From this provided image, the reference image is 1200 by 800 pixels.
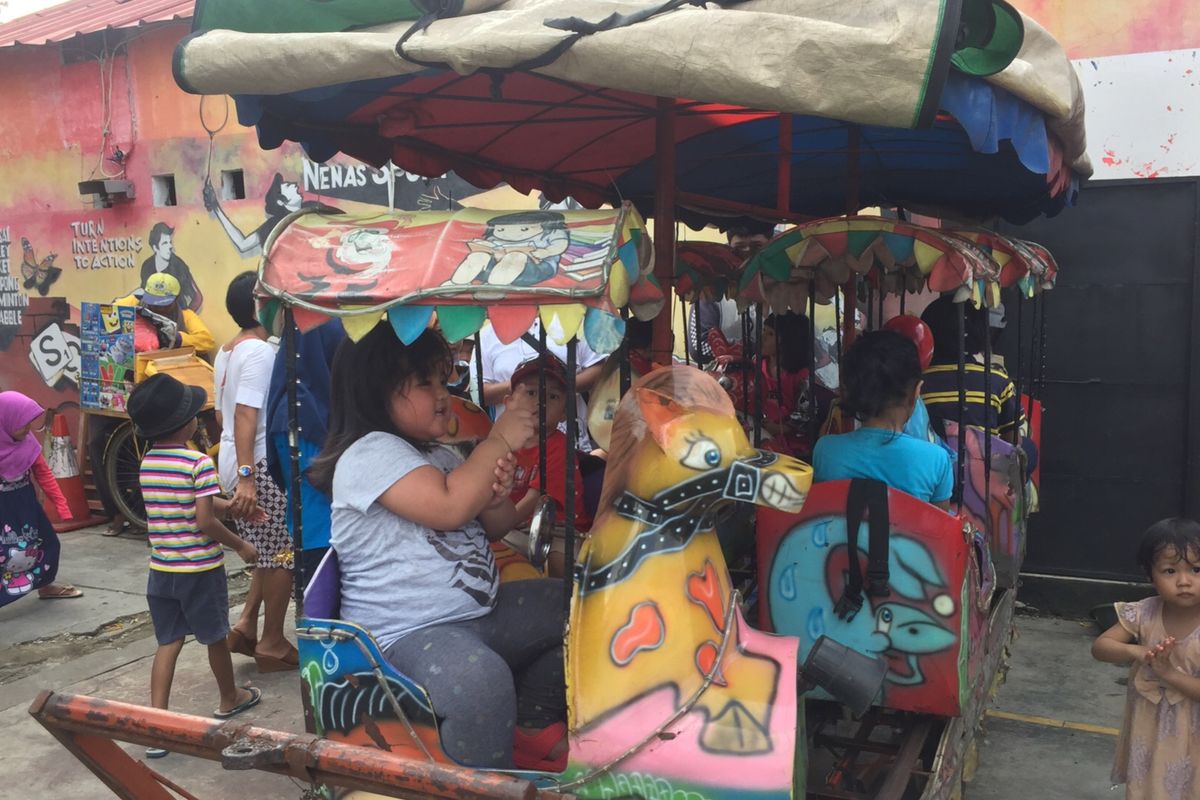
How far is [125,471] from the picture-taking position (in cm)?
786

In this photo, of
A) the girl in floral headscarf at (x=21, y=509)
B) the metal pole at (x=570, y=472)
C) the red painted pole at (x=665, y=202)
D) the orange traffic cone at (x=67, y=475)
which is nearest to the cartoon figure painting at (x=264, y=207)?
the orange traffic cone at (x=67, y=475)

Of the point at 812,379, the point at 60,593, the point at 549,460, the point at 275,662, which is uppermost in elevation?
the point at 812,379

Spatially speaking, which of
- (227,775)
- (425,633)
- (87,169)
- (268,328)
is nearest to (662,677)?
(425,633)

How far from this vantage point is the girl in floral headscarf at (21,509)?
216 inches

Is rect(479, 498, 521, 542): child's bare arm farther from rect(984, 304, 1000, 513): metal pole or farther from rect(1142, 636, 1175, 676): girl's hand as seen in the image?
rect(1142, 636, 1175, 676): girl's hand

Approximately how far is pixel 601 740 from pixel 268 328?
1190 mm

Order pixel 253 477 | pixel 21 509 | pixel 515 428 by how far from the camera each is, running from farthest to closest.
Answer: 1. pixel 21 509
2. pixel 253 477
3. pixel 515 428

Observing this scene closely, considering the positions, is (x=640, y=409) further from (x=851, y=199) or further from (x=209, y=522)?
(x=851, y=199)

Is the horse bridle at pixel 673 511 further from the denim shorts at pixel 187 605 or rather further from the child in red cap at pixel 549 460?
the denim shorts at pixel 187 605

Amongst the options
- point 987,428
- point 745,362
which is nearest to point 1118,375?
point 745,362

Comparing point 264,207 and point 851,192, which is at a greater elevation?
point 264,207

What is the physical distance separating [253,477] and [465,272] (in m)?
2.74

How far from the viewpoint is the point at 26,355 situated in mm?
9852

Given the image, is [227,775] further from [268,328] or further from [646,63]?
[646,63]
